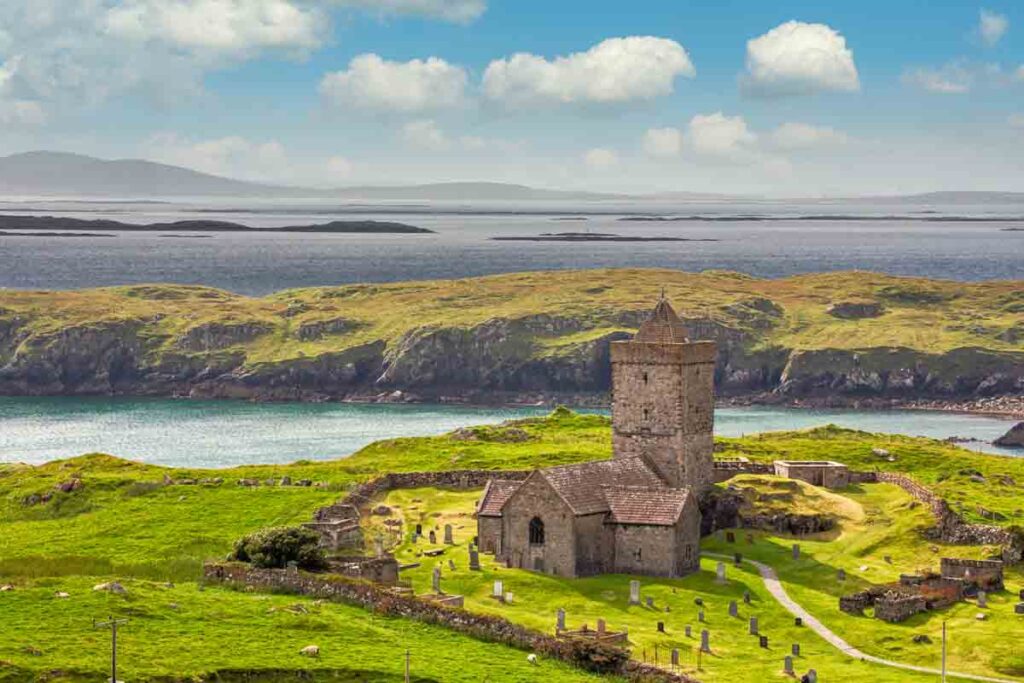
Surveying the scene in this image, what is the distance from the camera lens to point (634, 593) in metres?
64.9

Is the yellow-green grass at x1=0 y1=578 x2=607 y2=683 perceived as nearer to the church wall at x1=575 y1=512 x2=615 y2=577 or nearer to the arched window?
the arched window

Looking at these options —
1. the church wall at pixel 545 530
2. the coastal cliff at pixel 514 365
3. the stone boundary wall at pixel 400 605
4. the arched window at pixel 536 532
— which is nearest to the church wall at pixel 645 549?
the church wall at pixel 545 530

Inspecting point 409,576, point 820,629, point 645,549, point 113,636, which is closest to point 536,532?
point 645,549

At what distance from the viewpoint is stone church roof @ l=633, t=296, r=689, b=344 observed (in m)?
80.2

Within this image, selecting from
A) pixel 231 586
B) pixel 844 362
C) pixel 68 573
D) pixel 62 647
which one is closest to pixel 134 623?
pixel 62 647

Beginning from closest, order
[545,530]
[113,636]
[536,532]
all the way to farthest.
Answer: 1. [113,636]
2. [545,530]
3. [536,532]

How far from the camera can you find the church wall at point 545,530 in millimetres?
69062

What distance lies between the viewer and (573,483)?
71.7 meters

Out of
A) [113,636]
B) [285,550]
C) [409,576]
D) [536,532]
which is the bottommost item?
[409,576]

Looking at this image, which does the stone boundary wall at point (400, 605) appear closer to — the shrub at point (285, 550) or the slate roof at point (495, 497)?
the shrub at point (285, 550)

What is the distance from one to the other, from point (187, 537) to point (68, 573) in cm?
1204

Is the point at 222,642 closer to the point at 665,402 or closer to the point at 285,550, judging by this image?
the point at 285,550

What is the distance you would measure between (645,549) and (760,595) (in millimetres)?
5925

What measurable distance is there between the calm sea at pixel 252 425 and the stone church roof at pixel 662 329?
182ft
